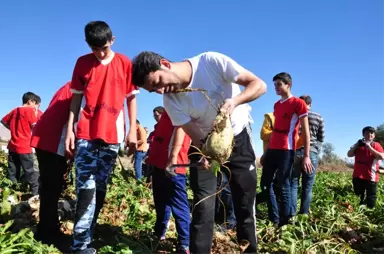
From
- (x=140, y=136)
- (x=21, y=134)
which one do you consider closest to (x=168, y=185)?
(x=21, y=134)

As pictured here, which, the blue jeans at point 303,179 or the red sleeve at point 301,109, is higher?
the red sleeve at point 301,109

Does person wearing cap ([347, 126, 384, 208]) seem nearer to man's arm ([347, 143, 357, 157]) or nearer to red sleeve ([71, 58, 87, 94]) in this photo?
man's arm ([347, 143, 357, 157])

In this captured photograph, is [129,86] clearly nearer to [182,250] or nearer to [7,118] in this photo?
[182,250]

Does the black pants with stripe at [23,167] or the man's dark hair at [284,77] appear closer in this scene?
the man's dark hair at [284,77]

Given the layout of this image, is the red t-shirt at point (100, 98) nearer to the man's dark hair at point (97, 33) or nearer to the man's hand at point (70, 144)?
the man's hand at point (70, 144)

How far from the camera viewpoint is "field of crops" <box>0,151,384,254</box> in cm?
346

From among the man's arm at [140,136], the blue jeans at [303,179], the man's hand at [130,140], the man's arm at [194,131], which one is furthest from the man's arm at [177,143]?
the man's arm at [140,136]

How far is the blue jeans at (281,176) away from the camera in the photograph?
4.90 m

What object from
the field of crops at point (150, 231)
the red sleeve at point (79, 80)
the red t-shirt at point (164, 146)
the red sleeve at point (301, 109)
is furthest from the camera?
Answer: the red sleeve at point (301, 109)

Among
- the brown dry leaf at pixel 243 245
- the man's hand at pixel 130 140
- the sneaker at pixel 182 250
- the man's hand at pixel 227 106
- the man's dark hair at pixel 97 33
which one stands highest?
the man's dark hair at pixel 97 33

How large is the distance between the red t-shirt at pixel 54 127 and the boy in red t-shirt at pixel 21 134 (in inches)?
121

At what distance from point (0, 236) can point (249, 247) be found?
206 centimetres

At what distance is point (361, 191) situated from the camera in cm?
714

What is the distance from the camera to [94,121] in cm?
323
